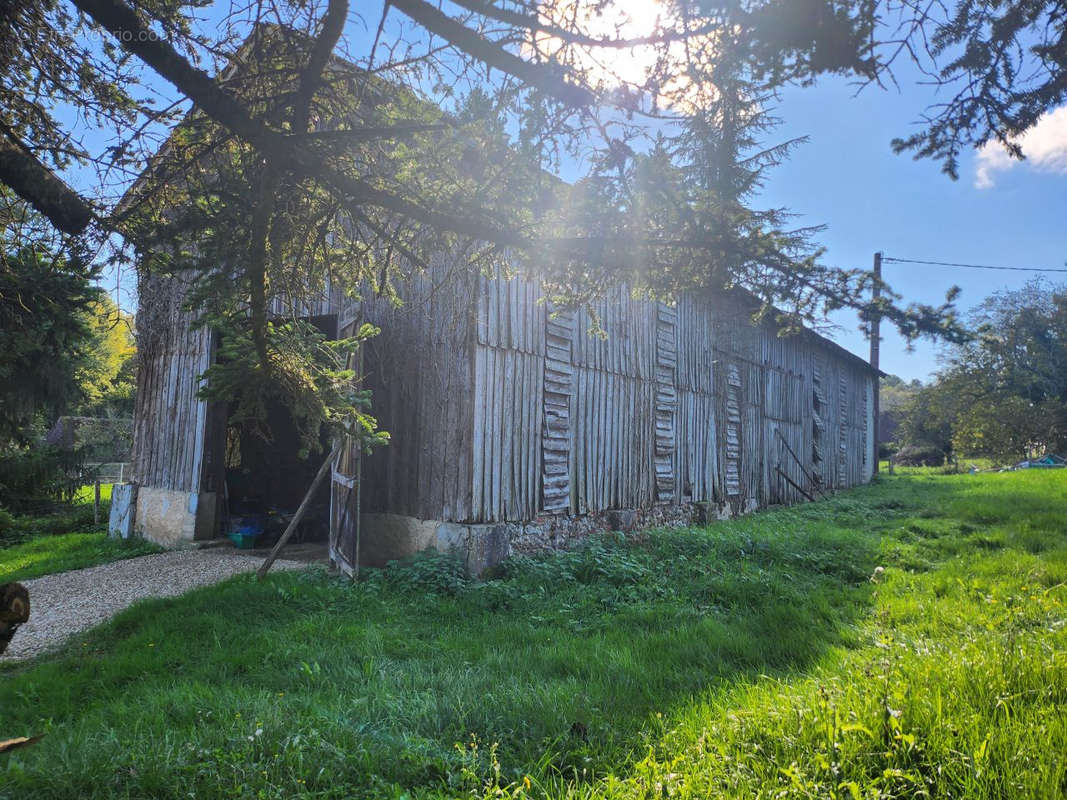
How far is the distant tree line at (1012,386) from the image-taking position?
30.6 meters

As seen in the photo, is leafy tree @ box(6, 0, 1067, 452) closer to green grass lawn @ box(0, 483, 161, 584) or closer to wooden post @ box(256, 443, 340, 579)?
wooden post @ box(256, 443, 340, 579)

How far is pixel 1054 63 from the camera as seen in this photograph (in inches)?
131

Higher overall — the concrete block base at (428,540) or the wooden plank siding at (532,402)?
the wooden plank siding at (532,402)

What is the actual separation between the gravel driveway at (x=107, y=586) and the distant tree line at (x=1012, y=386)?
3347 cm

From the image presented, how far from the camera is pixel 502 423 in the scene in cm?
784

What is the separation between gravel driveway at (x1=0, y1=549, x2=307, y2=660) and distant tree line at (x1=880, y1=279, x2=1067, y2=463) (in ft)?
110

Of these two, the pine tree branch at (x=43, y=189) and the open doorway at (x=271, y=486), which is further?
the open doorway at (x=271, y=486)

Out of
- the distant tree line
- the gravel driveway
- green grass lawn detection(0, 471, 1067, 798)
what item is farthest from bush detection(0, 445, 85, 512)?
the distant tree line

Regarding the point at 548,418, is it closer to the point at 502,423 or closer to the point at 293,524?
the point at 502,423

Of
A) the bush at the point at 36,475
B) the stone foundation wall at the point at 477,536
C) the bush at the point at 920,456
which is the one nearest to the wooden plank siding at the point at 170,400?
the stone foundation wall at the point at 477,536

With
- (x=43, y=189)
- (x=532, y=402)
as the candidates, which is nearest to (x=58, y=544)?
(x=532, y=402)

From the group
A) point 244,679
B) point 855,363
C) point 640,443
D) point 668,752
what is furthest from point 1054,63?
point 855,363

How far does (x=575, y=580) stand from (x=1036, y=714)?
4.78 metres

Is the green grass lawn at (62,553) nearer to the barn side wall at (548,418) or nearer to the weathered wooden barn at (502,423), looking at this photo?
the weathered wooden barn at (502,423)
